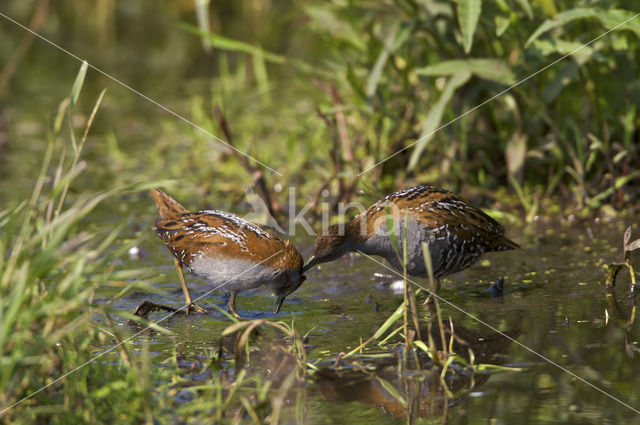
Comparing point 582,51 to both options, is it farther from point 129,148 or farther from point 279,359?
point 129,148

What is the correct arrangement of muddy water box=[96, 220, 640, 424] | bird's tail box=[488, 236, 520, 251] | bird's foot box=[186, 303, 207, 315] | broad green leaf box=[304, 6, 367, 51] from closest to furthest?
muddy water box=[96, 220, 640, 424] < bird's foot box=[186, 303, 207, 315] < bird's tail box=[488, 236, 520, 251] < broad green leaf box=[304, 6, 367, 51]

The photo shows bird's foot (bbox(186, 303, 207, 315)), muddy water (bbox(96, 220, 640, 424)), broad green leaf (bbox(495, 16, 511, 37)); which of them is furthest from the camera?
broad green leaf (bbox(495, 16, 511, 37))

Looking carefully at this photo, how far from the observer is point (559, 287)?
16.6ft

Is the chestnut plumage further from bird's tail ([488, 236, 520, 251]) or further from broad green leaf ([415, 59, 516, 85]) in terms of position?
broad green leaf ([415, 59, 516, 85])

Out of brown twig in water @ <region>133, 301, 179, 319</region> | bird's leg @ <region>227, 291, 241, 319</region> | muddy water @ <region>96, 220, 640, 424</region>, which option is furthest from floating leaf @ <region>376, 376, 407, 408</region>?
brown twig in water @ <region>133, 301, 179, 319</region>

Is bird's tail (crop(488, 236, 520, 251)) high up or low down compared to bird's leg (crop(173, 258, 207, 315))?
up

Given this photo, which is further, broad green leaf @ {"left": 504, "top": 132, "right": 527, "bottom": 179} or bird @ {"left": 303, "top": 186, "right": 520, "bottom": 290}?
broad green leaf @ {"left": 504, "top": 132, "right": 527, "bottom": 179}

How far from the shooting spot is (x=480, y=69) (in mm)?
5723

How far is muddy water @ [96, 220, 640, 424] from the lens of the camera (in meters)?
3.56

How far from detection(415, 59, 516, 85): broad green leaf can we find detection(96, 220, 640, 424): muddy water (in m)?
1.13

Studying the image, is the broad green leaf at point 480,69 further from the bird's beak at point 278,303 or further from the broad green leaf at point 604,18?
the bird's beak at point 278,303

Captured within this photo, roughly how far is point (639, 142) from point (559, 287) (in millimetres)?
1985

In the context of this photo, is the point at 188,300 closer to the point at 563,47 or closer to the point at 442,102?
the point at 442,102

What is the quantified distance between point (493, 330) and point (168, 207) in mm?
2219
